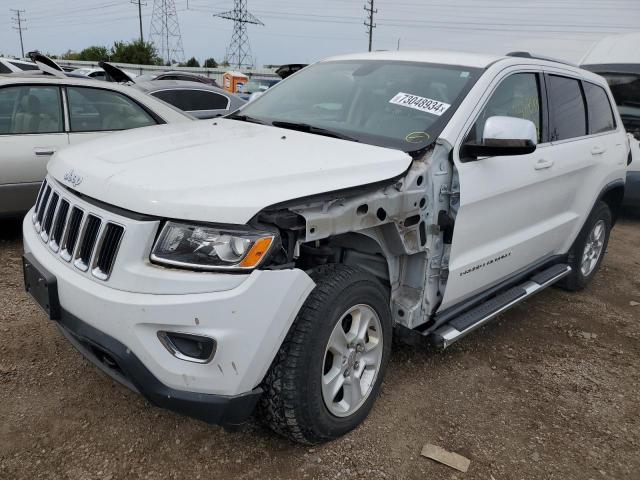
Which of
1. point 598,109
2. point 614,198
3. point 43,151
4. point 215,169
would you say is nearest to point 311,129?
point 215,169

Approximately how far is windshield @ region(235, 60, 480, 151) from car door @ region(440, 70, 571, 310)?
19cm

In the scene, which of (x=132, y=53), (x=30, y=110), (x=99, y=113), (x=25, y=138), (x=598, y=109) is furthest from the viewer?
(x=132, y=53)

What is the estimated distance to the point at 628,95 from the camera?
7.81 metres

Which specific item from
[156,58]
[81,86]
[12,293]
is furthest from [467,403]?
[156,58]

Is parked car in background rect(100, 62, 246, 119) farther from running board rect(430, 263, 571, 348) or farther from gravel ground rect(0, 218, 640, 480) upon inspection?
running board rect(430, 263, 571, 348)

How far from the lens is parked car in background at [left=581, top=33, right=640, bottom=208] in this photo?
24.4 ft

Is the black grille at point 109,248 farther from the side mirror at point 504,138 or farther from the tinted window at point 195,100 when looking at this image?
the tinted window at point 195,100

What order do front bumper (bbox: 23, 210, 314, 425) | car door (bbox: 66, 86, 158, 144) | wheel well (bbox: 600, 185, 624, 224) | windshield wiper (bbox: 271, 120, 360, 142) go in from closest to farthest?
front bumper (bbox: 23, 210, 314, 425) → windshield wiper (bbox: 271, 120, 360, 142) → wheel well (bbox: 600, 185, 624, 224) → car door (bbox: 66, 86, 158, 144)

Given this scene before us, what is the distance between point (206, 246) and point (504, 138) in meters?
1.62

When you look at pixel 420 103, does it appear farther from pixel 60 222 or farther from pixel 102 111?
pixel 102 111

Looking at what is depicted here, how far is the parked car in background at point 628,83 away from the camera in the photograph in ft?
24.4

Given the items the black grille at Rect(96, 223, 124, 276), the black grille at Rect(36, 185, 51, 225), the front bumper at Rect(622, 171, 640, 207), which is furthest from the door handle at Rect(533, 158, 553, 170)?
the front bumper at Rect(622, 171, 640, 207)

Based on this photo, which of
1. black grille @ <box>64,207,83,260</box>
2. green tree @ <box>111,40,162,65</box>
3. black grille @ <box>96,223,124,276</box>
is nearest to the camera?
black grille @ <box>96,223,124,276</box>

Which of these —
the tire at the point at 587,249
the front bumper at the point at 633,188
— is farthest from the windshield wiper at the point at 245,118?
the front bumper at the point at 633,188
